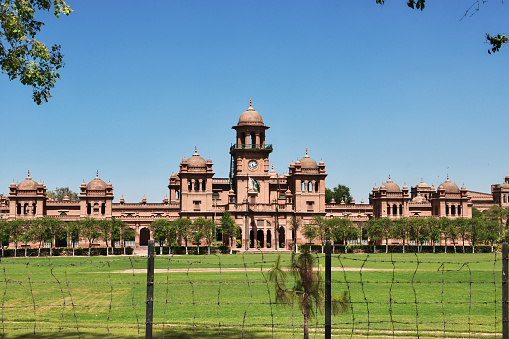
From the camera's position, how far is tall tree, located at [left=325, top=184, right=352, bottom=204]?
15162 centimetres

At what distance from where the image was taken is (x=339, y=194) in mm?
153250

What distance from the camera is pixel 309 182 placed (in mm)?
106500

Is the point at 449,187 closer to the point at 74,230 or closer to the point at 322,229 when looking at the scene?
the point at 322,229

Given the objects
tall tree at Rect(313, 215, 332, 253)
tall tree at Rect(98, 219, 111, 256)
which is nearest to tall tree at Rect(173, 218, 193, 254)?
tall tree at Rect(98, 219, 111, 256)

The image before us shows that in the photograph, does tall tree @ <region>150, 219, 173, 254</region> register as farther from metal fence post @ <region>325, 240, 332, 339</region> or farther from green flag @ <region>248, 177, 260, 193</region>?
metal fence post @ <region>325, 240, 332, 339</region>

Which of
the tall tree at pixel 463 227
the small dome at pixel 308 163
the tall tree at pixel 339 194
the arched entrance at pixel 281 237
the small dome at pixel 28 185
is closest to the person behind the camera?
the tall tree at pixel 463 227

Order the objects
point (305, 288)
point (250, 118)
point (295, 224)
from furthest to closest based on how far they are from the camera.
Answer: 1. point (250, 118)
2. point (295, 224)
3. point (305, 288)

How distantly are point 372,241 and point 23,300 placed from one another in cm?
8154

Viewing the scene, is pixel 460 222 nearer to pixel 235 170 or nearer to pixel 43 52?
pixel 235 170

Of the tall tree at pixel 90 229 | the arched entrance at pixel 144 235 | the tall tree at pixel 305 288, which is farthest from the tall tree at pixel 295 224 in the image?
the tall tree at pixel 305 288

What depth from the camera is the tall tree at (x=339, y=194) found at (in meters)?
152

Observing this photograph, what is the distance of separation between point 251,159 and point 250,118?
6799 millimetres

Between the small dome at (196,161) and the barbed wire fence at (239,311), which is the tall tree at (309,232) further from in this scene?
the barbed wire fence at (239,311)

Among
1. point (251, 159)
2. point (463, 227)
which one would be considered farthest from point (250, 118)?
point (463, 227)
